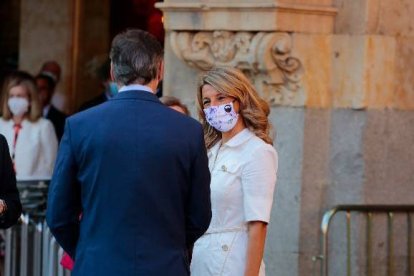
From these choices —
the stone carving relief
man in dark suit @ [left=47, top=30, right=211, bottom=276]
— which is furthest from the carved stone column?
man in dark suit @ [left=47, top=30, right=211, bottom=276]

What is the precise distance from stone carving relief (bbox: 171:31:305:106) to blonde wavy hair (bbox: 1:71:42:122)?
2550mm

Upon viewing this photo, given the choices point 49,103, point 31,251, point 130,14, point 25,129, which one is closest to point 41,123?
point 25,129

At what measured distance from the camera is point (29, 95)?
10.9m

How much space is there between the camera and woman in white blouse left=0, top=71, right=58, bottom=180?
35.7ft

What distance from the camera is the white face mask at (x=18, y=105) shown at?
35.7ft

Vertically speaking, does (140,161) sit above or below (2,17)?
below

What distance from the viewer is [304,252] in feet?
27.9

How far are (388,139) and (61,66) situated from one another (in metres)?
5.84

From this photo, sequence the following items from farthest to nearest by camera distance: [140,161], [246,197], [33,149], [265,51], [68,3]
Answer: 1. [68,3]
2. [33,149]
3. [265,51]
4. [246,197]
5. [140,161]

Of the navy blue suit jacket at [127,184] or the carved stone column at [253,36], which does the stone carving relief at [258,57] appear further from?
the navy blue suit jacket at [127,184]

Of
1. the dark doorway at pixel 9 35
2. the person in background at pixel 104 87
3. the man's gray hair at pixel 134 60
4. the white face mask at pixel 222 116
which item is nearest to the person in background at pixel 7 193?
the white face mask at pixel 222 116

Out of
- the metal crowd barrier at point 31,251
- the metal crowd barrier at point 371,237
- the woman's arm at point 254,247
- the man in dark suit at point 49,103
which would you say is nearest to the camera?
the woman's arm at point 254,247

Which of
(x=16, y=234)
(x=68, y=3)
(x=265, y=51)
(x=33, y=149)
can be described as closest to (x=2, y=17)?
(x=68, y=3)

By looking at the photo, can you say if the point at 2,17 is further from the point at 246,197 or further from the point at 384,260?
the point at 246,197
